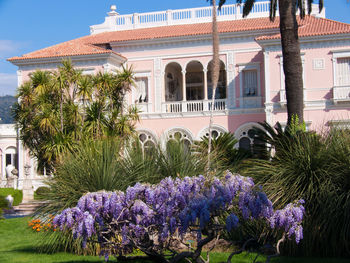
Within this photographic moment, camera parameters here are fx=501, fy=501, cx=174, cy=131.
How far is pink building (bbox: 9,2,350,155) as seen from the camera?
29.4 metres

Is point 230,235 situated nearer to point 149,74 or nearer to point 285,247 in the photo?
point 285,247

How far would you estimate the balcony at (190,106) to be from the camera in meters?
32.8

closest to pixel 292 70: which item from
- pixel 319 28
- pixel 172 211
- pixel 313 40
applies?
pixel 172 211

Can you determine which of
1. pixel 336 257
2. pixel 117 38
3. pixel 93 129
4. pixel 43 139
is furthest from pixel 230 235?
pixel 117 38

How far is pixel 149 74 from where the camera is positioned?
34188mm

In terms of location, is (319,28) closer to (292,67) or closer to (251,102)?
(251,102)

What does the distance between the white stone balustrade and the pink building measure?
0.24 feet

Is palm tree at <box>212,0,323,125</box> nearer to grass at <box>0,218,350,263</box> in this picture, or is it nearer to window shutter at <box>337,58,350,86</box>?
grass at <box>0,218,350,263</box>

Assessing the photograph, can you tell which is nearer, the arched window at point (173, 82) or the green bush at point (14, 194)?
the green bush at point (14, 194)

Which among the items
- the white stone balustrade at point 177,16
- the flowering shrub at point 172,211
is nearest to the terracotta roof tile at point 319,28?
the white stone balustrade at point 177,16

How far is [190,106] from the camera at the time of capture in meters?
33.4

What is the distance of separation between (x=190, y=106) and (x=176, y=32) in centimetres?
513

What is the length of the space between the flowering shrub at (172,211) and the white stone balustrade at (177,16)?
28.2 metres

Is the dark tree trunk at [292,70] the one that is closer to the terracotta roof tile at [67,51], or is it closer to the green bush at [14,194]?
the green bush at [14,194]
